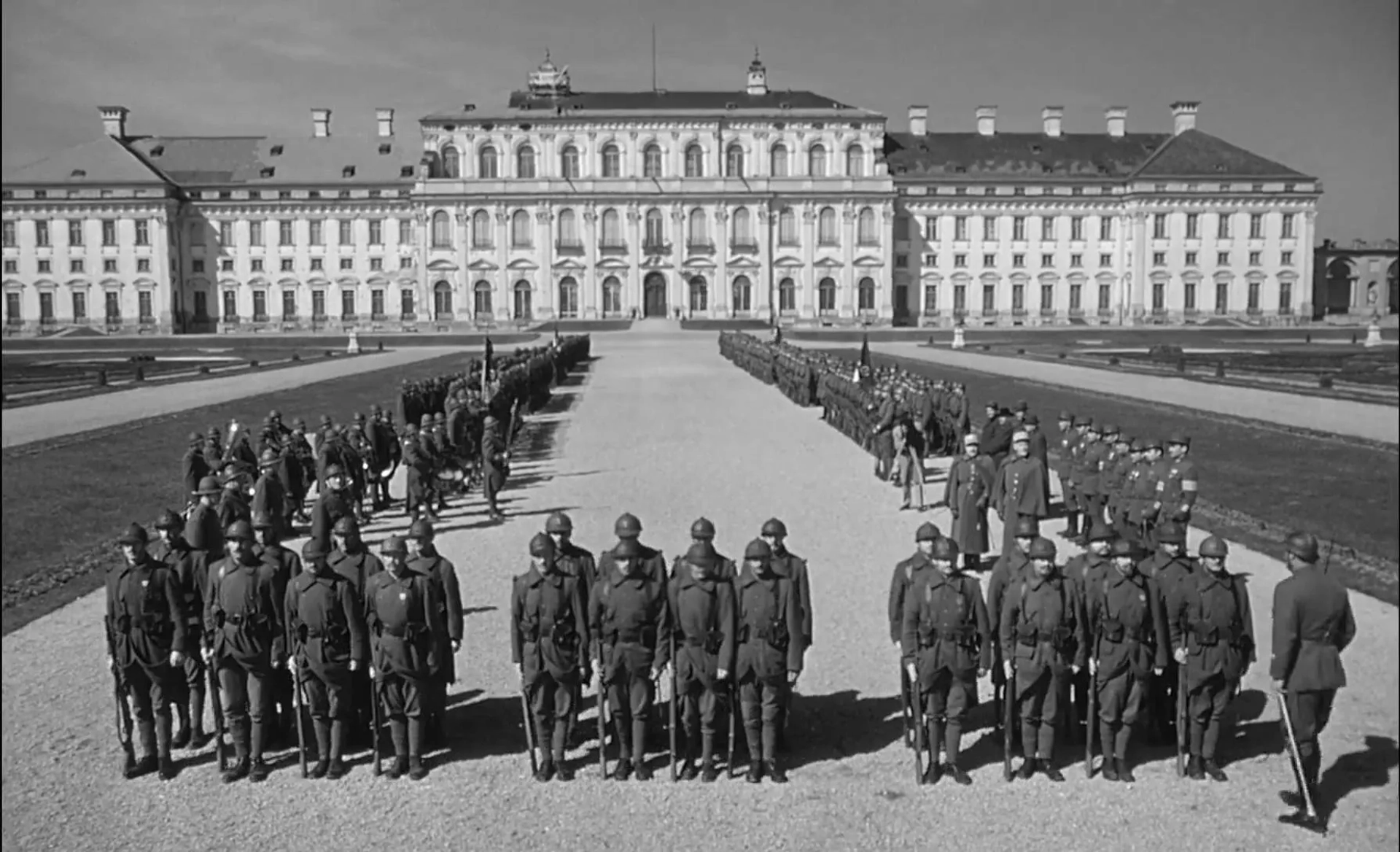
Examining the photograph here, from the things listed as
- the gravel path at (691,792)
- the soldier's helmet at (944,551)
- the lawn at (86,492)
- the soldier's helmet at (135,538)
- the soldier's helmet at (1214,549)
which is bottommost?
the gravel path at (691,792)

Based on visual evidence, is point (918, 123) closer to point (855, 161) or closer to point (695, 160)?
point (855, 161)

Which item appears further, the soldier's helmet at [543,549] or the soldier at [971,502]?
the soldier at [971,502]

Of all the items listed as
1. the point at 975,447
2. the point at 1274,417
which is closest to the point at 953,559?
the point at 975,447

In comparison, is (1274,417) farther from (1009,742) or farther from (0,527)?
(0,527)

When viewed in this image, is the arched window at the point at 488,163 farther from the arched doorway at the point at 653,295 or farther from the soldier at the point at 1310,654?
the soldier at the point at 1310,654

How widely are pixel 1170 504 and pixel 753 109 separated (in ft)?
241

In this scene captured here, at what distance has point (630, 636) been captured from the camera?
705cm

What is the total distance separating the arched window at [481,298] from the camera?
78438 millimetres

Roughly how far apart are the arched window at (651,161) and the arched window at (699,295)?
8.00m

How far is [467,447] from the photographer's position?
17188 mm

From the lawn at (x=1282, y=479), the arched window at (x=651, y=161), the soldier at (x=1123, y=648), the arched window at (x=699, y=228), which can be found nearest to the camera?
the soldier at (x=1123, y=648)

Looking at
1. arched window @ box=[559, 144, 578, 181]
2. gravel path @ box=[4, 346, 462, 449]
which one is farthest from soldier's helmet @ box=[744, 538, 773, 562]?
arched window @ box=[559, 144, 578, 181]

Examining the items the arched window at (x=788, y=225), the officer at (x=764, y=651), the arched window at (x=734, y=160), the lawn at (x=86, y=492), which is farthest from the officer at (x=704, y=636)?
the arched window at (x=734, y=160)

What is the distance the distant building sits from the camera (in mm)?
82938
